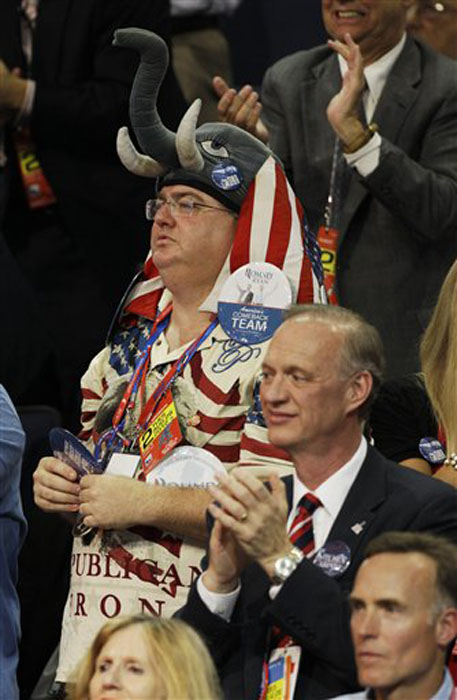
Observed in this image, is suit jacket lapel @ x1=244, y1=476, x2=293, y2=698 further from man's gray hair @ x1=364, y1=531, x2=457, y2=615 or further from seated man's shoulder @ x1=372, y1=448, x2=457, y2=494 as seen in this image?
man's gray hair @ x1=364, y1=531, x2=457, y2=615

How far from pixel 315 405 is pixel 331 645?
595 millimetres

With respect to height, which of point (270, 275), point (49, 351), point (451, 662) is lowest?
point (49, 351)

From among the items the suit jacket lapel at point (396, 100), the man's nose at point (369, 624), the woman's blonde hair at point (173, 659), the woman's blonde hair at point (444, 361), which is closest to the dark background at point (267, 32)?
the suit jacket lapel at point (396, 100)

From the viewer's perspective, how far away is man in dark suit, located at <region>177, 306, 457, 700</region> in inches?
168

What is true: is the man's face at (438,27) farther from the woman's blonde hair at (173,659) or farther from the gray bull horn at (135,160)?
the woman's blonde hair at (173,659)

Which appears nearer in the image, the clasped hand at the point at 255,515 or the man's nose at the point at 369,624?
the man's nose at the point at 369,624

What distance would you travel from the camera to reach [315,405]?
4543 mm

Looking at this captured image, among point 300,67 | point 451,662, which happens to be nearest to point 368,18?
point 300,67

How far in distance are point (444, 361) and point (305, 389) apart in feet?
2.79

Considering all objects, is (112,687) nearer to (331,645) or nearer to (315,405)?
(331,645)

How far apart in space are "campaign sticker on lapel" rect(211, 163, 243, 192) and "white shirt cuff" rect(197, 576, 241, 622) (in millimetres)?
1324

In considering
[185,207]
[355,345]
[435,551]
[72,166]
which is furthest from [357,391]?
[72,166]

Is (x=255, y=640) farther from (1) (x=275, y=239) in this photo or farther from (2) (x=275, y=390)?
(1) (x=275, y=239)

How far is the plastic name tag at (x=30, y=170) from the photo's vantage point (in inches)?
274
